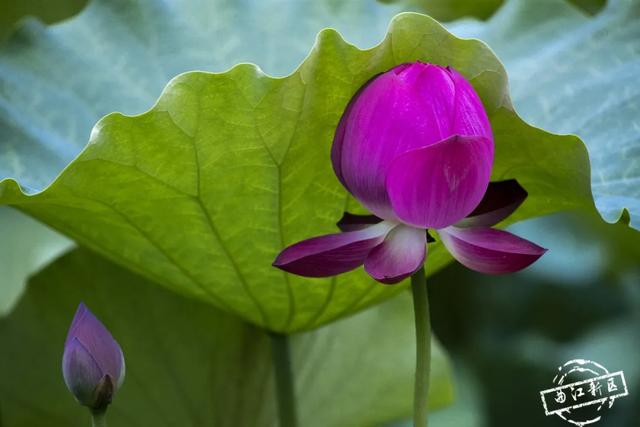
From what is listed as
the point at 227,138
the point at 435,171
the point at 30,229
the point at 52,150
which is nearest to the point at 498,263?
the point at 435,171

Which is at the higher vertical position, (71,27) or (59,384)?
(71,27)

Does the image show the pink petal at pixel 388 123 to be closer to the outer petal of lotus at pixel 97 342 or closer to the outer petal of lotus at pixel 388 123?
the outer petal of lotus at pixel 388 123

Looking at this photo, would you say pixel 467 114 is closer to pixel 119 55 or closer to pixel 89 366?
pixel 89 366

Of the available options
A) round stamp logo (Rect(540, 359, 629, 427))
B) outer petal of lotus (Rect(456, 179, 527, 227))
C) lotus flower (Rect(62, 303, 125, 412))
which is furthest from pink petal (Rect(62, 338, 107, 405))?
round stamp logo (Rect(540, 359, 629, 427))

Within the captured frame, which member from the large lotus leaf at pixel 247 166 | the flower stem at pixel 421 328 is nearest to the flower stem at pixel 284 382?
the large lotus leaf at pixel 247 166

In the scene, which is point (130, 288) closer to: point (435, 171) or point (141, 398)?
point (141, 398)

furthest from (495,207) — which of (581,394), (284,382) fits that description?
(581,394)
